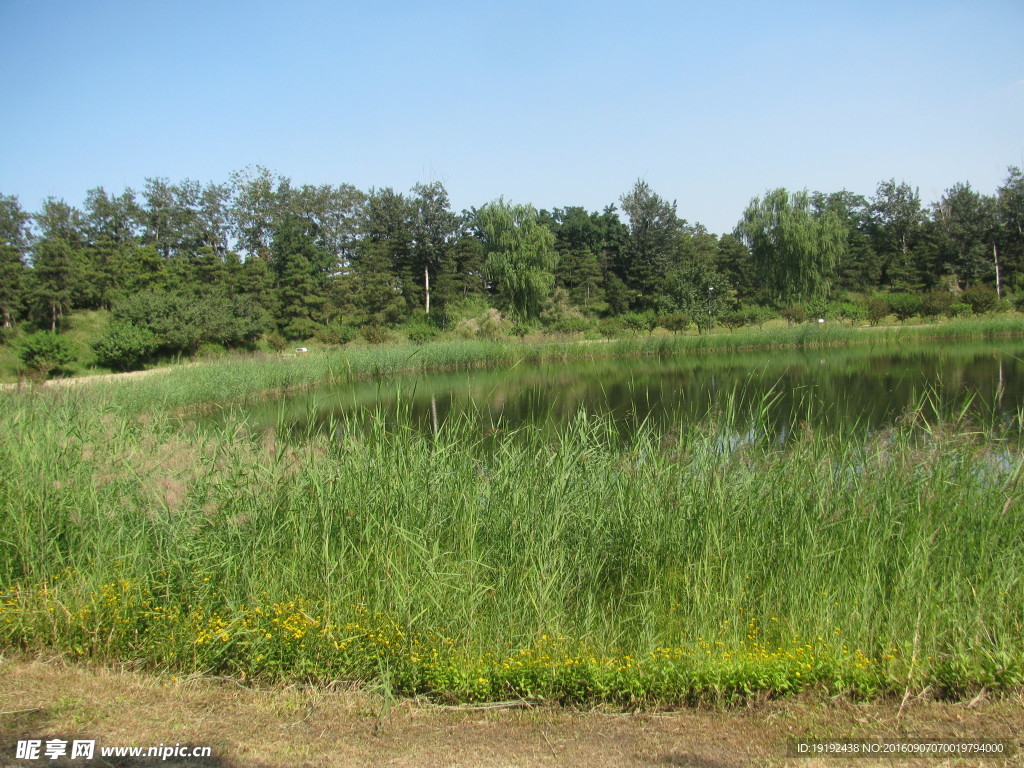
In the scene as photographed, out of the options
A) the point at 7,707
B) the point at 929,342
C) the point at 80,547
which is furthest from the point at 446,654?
the point at 929,342

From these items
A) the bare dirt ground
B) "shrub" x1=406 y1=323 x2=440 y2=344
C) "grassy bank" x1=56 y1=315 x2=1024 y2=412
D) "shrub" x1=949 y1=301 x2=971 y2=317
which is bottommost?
the bare dirt ground

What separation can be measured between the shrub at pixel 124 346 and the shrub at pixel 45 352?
941mm

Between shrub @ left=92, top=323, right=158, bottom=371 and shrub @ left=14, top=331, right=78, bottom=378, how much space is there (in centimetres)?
94

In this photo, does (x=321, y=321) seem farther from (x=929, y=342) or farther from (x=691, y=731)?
(x=691, y=731)

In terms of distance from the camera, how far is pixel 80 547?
3861 mm

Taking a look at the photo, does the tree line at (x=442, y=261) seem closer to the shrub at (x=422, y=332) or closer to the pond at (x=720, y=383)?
the shrub at (x=422, y=332)

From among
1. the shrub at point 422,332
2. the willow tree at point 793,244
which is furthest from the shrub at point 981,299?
the shrub at point 422,332

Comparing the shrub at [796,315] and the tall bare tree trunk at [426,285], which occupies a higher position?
the tall bare tree trunk at [426,285]

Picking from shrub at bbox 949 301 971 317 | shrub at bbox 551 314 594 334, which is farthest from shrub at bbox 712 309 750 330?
shrub at bbox 949 301 971 317

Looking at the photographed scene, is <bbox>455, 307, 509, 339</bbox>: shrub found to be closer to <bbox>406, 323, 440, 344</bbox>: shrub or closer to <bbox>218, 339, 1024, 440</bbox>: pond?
<bbox>406, 323, 440, 344</bbox>: shrub

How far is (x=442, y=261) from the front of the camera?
38875 mm

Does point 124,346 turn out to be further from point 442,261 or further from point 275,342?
point 442,261

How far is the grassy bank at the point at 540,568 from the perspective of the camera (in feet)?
9.57

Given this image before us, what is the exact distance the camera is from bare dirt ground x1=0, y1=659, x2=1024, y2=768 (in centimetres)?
235
